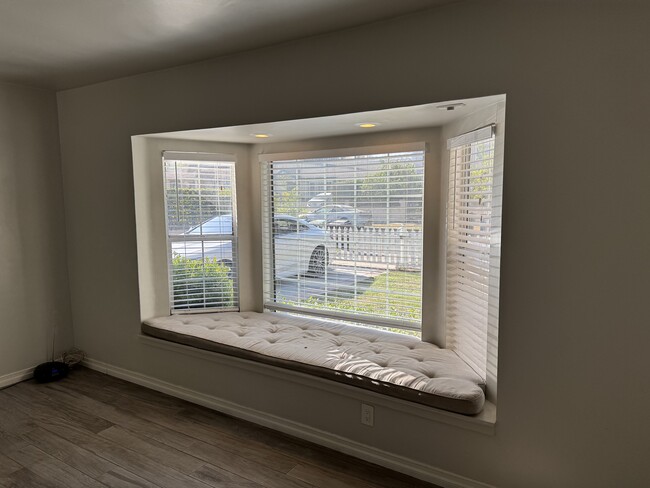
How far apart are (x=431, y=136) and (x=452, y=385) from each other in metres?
1.58

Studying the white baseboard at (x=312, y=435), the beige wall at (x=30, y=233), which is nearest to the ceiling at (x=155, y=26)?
the beige wall at (x=30, y=233)

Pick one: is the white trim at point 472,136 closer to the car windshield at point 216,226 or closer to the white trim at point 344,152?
the white trim at point 344,152

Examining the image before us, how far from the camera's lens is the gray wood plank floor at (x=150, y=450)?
2191 mm

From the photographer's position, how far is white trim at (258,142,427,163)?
9.27 ft

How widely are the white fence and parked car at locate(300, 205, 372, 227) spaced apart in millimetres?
47

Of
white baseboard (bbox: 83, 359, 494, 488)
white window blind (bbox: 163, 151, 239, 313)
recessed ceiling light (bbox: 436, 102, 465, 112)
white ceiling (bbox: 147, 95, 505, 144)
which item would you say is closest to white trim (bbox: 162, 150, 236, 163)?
white window blind (bbox: 163, 151, 239, 313)

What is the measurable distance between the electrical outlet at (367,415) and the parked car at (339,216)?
51.3 inches

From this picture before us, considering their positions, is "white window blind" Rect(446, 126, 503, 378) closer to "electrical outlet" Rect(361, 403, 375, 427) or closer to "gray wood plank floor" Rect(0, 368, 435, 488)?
"electrical outlet" Rect(361, 403, 375, 427)

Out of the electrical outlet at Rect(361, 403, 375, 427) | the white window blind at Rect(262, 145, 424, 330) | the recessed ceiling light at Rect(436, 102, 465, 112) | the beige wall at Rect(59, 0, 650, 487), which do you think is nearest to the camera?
the beige wall at Rect(59, 0, 650, 487)

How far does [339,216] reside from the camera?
3.20 m

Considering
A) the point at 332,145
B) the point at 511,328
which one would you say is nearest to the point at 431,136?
the point at 332,145

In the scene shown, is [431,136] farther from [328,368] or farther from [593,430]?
[593,430]

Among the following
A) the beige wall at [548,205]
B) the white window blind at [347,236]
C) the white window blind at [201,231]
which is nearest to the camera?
the beige wall at [548,205]

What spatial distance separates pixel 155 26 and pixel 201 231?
171cm
